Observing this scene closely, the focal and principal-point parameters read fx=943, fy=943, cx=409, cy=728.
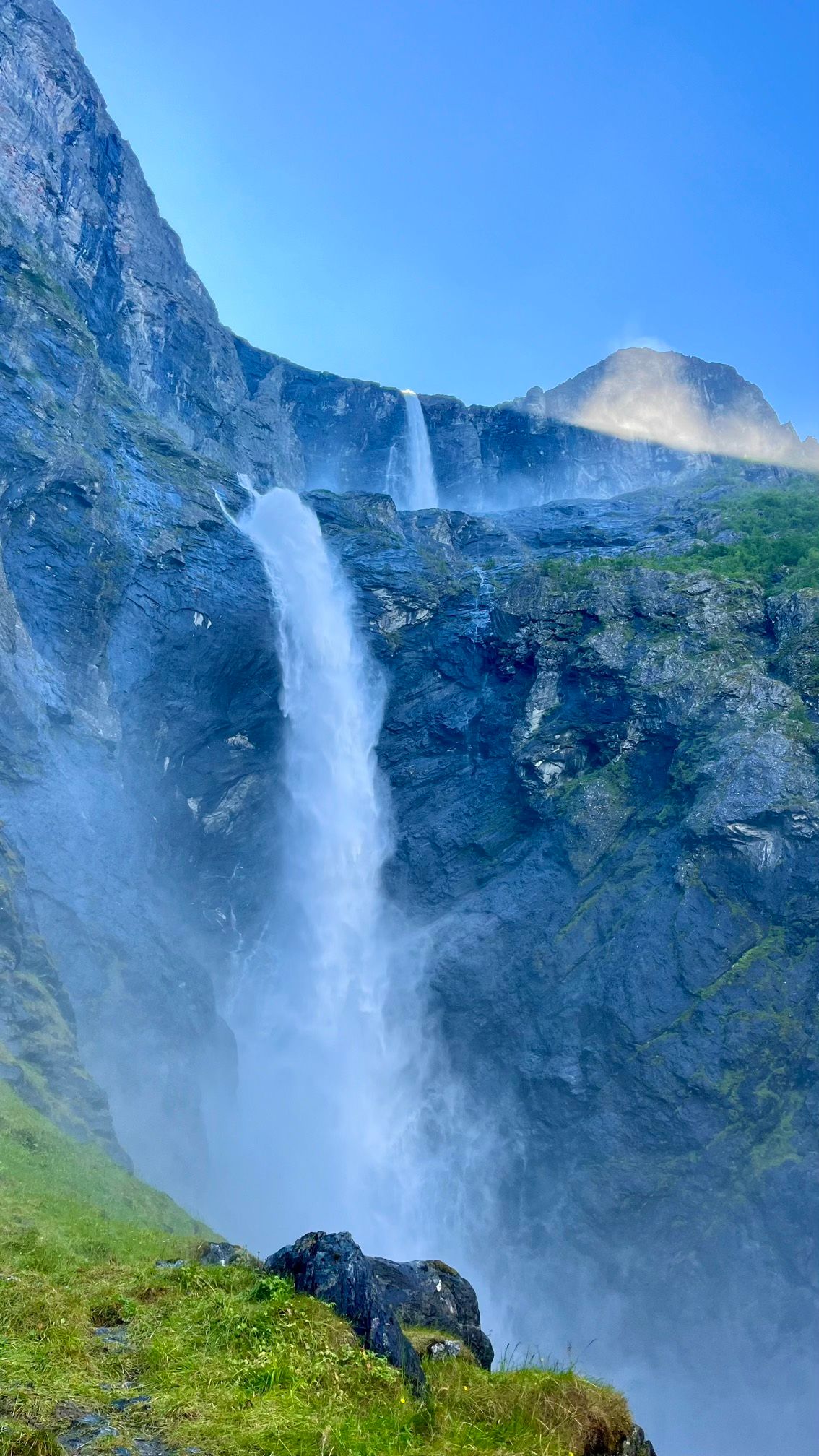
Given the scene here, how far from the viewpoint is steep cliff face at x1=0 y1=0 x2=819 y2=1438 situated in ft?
98.1

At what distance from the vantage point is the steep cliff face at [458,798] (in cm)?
2989

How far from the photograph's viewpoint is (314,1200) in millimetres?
31125

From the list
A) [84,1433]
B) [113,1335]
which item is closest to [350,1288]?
[113,1335]

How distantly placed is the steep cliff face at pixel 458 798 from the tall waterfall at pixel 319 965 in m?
1.28

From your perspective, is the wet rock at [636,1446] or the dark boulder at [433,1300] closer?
the wet rock at [636,1446]

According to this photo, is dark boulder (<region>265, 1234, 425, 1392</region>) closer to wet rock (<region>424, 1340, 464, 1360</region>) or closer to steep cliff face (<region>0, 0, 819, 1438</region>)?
wet rock (<region>424, 1340, 464, 1360</region>)

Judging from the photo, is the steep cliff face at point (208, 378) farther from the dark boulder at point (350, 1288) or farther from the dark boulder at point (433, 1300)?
the dark boulder at point (350, 1288)

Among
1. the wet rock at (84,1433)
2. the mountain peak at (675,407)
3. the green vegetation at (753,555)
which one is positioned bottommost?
the wet rock at (84,1433)

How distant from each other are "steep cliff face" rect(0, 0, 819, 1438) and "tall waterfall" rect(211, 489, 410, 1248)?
1.28 metres

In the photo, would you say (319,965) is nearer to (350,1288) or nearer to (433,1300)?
(433,1300)

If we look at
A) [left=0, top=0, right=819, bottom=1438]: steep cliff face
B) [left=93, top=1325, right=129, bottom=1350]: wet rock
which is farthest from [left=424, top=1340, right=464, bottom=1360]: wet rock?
[left=0, top=0, right=819, bottom=1438]: steep cliff face

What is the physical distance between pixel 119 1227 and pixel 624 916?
23.3 m

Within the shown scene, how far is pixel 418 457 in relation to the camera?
7819 cm

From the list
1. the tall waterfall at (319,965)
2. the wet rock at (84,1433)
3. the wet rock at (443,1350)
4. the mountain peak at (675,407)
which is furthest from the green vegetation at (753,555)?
the wet rock at (84,1433)
